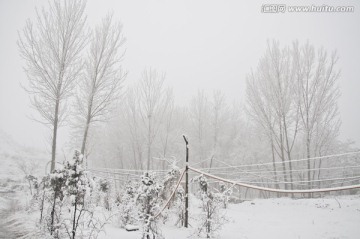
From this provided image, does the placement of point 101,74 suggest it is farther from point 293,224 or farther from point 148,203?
point 293,224

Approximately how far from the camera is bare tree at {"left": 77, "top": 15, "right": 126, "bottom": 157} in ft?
34.4

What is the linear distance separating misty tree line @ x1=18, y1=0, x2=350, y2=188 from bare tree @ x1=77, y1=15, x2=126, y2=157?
5cm

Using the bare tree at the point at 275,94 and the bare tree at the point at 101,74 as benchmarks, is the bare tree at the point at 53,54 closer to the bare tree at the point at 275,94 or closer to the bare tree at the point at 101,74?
the bare tree at the point at 101,74

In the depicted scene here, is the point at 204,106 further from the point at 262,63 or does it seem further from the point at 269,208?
the point at 269,208

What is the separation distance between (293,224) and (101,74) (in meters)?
10.2

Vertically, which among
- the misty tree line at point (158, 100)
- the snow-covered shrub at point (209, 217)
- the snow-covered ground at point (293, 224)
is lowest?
the snow-covered ground at point (293, 224)

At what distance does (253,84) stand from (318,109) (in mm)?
4336

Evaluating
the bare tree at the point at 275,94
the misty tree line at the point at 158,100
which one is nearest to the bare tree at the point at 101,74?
the misty tree line at the point at 158,100

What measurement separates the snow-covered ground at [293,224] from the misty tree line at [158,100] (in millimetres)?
2254

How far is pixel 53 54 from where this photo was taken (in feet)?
30.1

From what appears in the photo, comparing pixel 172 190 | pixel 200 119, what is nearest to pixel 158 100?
pixel 200 119

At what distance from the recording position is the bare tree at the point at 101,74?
10477 millimetres

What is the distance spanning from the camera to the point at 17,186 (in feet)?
41.3

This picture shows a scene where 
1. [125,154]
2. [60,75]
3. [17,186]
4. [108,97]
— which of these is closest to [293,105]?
[108,97]
